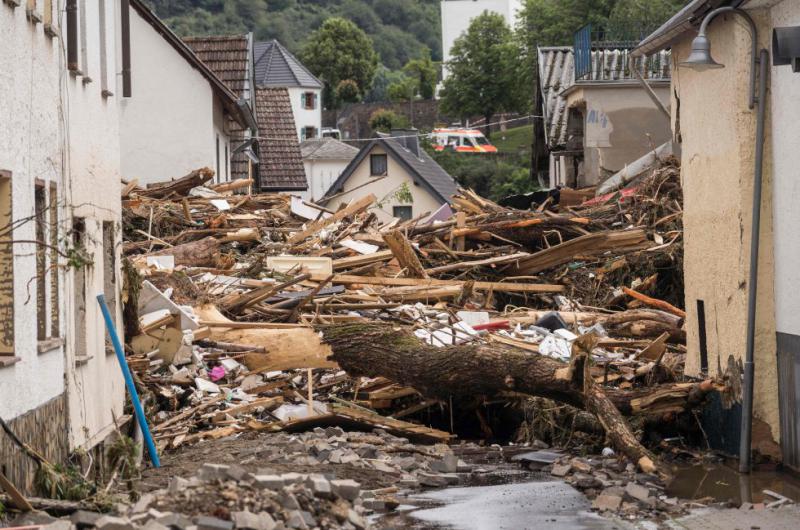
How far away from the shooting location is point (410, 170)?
210 ft

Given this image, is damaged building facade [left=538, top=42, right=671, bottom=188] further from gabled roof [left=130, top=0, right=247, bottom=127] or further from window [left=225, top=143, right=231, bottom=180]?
window [left=225, top=143, right=231, bottom=180]

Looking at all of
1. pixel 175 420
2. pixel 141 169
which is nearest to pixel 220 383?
pixel 175 420

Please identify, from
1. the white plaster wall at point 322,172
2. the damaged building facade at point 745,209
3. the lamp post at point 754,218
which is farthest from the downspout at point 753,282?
the white plaster wall at point 322,172

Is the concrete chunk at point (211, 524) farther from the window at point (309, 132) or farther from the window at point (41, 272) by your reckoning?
the window at point (309, 132)

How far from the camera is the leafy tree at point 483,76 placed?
99562mm

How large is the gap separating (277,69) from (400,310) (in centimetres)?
8044

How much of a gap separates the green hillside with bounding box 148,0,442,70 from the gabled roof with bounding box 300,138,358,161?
170 feet

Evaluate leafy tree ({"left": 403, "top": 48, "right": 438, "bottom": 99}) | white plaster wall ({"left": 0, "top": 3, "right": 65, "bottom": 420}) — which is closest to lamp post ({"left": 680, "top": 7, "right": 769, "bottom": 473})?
white plaster wall ({"left": 0, "top": 3, "right": 65, "bottom": 420})

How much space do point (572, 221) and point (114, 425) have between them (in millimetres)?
12399

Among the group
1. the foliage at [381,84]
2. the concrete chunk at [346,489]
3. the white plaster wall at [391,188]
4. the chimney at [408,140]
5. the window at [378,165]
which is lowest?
the concrete chunk at [346,489]

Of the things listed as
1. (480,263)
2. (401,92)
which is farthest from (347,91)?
(480,263)

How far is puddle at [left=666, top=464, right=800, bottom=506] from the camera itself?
11.7 m

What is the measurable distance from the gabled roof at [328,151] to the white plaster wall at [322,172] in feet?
1.08

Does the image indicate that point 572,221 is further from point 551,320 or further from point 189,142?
point 189,142
